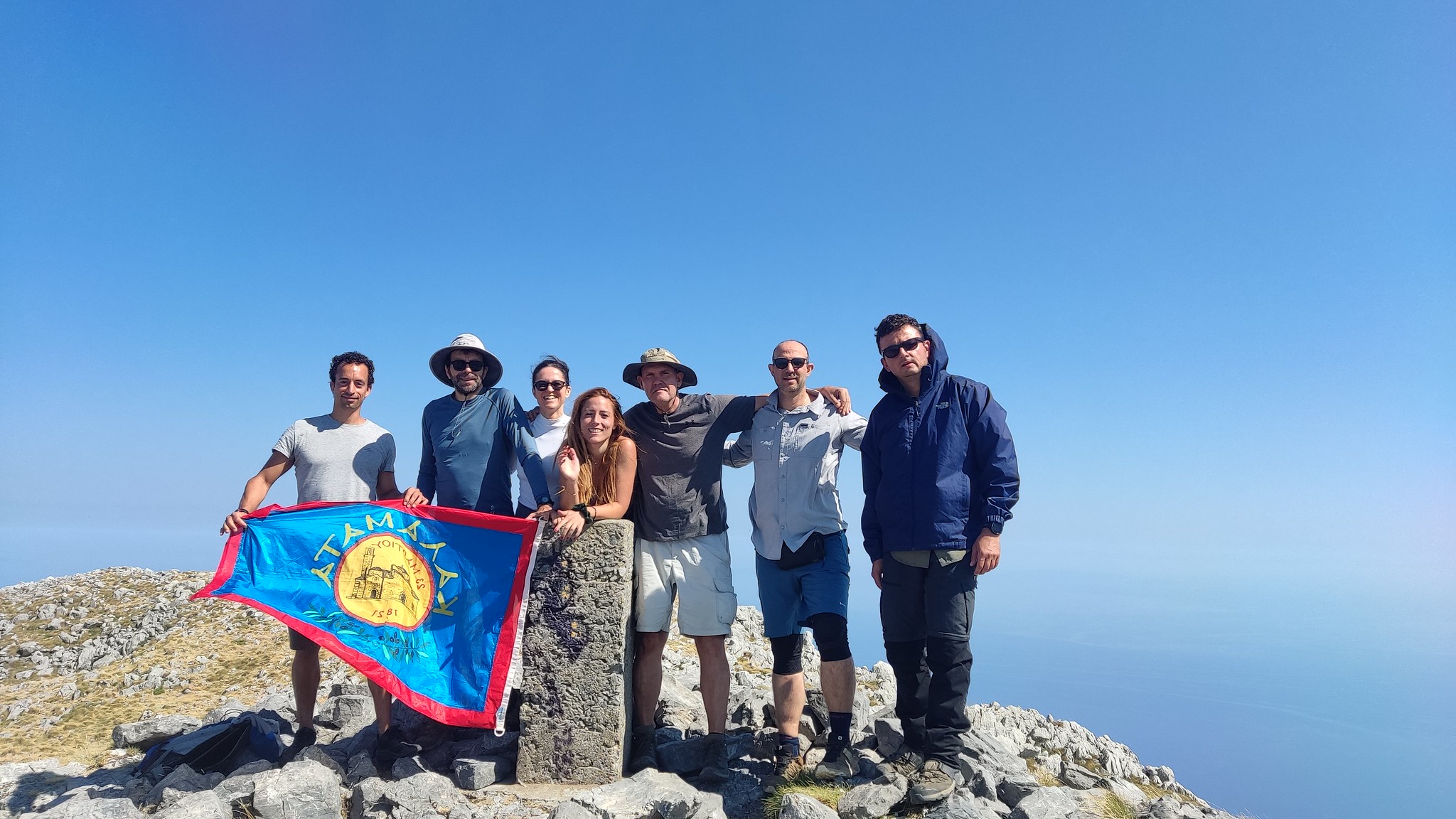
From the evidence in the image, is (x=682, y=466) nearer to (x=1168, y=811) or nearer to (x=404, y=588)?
(x=404, y=588)

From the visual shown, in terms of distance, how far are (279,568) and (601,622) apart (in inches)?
118

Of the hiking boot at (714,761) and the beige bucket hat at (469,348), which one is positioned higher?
the beige bucket hat at (469,348)

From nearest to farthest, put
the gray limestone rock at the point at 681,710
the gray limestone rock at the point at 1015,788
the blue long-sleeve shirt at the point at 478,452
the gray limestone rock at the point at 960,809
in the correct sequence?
the gray limestone rock at the point at 960,809 → the gray limestone rock at the point at 1015,788 → the blue long-sleeve shirt at the point at 478,452 → the gray limestone rock at the point at 681,710

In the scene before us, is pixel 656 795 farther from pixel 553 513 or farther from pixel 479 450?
pixel 479 450

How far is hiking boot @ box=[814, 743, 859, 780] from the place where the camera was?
592cm

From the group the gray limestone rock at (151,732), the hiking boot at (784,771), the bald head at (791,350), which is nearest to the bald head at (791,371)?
the bald head at (791,350)

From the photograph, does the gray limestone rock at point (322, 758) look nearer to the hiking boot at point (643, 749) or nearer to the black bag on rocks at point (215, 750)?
the black bag on rocks at point (215, 750)

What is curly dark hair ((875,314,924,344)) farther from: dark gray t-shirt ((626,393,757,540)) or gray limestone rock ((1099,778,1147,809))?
gray limestone rock ((1099,778,1147,809))

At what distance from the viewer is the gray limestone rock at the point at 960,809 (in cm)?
509

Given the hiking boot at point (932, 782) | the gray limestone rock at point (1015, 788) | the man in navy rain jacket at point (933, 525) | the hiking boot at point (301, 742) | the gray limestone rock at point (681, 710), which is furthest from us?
the gray limestone rock at point (681, 710)

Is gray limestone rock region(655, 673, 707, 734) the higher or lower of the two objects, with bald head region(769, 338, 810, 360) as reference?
lower

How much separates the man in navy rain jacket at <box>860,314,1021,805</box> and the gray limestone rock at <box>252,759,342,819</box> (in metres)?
4.35

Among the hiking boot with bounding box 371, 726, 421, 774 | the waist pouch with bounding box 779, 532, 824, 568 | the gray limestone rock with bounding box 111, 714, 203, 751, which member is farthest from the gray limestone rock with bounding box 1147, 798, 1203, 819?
the gray limestone rock with bounding box 111, 714, 203, 751

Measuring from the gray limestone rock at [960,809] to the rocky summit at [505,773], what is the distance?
0.5 inches
